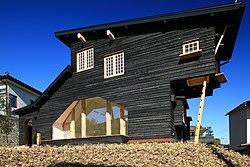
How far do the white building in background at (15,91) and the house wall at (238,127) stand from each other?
19.0 metres

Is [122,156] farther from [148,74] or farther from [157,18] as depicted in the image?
[157,18]

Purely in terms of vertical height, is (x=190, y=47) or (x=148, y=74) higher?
(x=190, y=47)

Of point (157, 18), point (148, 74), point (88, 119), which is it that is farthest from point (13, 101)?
point (157, 18)

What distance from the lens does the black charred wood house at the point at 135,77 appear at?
14.6 meters

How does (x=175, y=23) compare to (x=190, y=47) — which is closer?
(x=190, y=47)

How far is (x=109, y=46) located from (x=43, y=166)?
31.8ft

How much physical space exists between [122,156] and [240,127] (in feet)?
34.1

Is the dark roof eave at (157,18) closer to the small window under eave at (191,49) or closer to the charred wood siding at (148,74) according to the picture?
the charred wood siding at (148,74)

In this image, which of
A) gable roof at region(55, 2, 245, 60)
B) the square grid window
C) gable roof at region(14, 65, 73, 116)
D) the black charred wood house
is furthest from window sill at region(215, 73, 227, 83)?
gable roof at region(14, 65, 73, 116)

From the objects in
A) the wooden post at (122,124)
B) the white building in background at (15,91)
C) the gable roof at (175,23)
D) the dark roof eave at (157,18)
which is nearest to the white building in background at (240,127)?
the gable roof at (175,23)

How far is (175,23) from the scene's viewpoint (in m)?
15.6

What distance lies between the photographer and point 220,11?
13891mm

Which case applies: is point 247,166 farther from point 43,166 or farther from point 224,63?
point 43,166

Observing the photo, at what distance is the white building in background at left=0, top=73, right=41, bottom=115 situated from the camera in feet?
84.1
